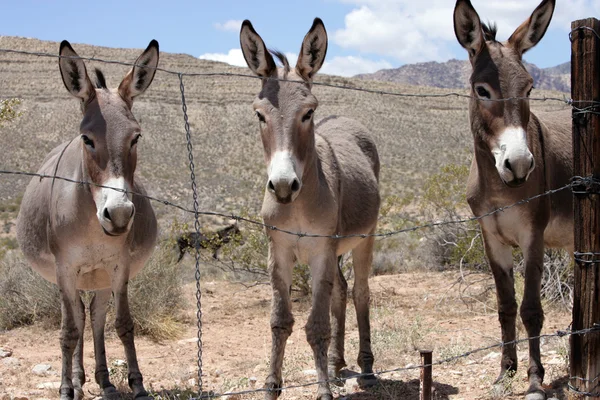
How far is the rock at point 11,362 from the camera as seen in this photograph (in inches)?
265

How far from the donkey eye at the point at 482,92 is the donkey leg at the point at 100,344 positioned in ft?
12.4

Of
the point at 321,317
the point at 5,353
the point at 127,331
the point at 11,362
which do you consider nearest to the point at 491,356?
the point at 321,317

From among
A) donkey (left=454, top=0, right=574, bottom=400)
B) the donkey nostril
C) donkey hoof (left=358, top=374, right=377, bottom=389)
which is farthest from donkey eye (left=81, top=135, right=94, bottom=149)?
donkey hoof (left=358, top=374, right=377, bottom=389)

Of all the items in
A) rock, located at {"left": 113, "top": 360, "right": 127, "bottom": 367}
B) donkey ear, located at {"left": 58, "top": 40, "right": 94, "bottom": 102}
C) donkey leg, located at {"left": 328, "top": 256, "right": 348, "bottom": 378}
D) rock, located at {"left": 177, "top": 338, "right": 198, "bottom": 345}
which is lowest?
rock, located at {"left": 113, "top": 360, "right": 127, "bottom": 367}

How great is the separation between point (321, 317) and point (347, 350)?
2500 millimetres

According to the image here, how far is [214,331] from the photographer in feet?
28.4

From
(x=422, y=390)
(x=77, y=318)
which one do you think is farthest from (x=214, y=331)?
(x=422, y=390)

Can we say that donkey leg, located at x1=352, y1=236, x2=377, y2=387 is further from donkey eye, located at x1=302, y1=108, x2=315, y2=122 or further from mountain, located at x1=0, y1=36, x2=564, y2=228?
mountain, located at x1=0, y1=36, x2=564, y2=228

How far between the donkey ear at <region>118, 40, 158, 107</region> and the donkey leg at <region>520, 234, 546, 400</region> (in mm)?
3235

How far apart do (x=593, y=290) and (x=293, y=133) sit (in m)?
2.13

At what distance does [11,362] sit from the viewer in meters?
6.83

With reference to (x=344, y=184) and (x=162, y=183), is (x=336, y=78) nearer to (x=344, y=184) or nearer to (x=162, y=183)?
(x=162, y=183)

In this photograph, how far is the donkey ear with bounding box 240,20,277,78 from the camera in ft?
15.0

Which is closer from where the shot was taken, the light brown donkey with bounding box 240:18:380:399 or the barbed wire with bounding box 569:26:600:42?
the barbed wire with bounding box 569:26:600:42
